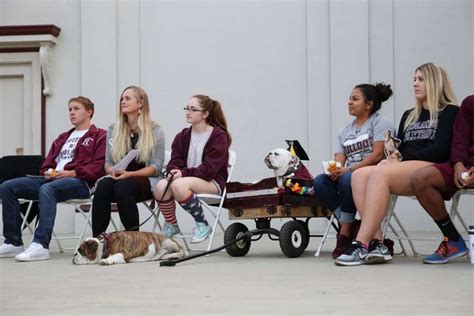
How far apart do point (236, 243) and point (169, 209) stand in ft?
1.79

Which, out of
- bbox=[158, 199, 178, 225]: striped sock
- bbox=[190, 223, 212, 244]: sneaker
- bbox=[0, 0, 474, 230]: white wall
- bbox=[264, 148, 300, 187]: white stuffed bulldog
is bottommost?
bbox=[190, 223, 212, 244]: sneaker

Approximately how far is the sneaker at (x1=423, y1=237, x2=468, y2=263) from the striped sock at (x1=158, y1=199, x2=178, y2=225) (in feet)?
6.52

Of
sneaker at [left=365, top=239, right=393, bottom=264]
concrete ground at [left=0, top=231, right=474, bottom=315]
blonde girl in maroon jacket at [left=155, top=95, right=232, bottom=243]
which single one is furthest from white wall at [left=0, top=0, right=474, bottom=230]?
sneaker at [left=365, top=239, right=393, bottom=264]

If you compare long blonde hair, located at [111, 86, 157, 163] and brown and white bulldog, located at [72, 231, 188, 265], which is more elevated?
long blonde hair, located at [111, 86, 157, 163]

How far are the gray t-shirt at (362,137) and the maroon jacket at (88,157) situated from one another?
1808 millimetres

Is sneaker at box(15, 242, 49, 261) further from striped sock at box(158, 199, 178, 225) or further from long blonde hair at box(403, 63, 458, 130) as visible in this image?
long blonde hair at box(403, 63, 458, 130)

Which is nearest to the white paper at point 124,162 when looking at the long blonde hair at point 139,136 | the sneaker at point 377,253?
the long blonde hair at point 139,136

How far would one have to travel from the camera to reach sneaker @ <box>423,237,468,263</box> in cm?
579

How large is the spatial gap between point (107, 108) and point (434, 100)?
18.8 ft

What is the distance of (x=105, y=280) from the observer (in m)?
5.21

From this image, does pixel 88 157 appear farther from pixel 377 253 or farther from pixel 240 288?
pixel 240 288

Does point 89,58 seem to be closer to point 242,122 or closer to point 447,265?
point 242,122

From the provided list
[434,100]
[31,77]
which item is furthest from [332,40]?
[434,100]

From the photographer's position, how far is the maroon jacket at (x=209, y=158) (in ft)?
22.7
